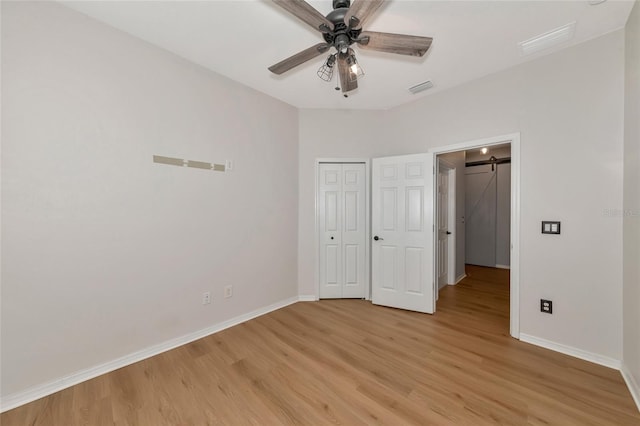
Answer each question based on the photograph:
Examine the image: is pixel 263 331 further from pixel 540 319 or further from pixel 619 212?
pixel 619 212

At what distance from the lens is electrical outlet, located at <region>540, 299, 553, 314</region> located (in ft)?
8.02

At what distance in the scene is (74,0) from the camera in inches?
74.0

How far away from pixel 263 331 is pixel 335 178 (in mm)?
2289

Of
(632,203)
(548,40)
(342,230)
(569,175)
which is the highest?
(548,40)

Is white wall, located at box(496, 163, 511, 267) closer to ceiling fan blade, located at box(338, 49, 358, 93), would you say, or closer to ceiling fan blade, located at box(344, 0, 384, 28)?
ceiling fan blade, located at box(338, 49, 358, 93)

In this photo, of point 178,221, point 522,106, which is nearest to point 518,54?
point 522,106

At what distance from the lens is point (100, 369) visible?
2.07 meters

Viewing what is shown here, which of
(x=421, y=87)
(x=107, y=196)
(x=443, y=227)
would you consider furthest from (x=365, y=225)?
(x=107, y=196)

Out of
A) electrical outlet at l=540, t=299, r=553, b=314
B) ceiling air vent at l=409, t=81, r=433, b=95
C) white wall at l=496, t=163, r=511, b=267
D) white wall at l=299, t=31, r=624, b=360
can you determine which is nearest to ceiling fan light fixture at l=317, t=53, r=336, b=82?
ceiling air vent at l=409, t=81, r=433, b=95

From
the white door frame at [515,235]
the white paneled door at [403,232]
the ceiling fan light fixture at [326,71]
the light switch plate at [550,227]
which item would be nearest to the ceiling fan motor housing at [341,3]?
the ceiling fan light fixture at [326,71]

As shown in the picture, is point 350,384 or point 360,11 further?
point 350,384

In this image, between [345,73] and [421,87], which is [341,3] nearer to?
[345,73]

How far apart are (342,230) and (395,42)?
2555mm

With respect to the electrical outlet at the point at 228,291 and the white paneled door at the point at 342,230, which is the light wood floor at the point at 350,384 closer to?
the electrical outlet at the point at 228,291
